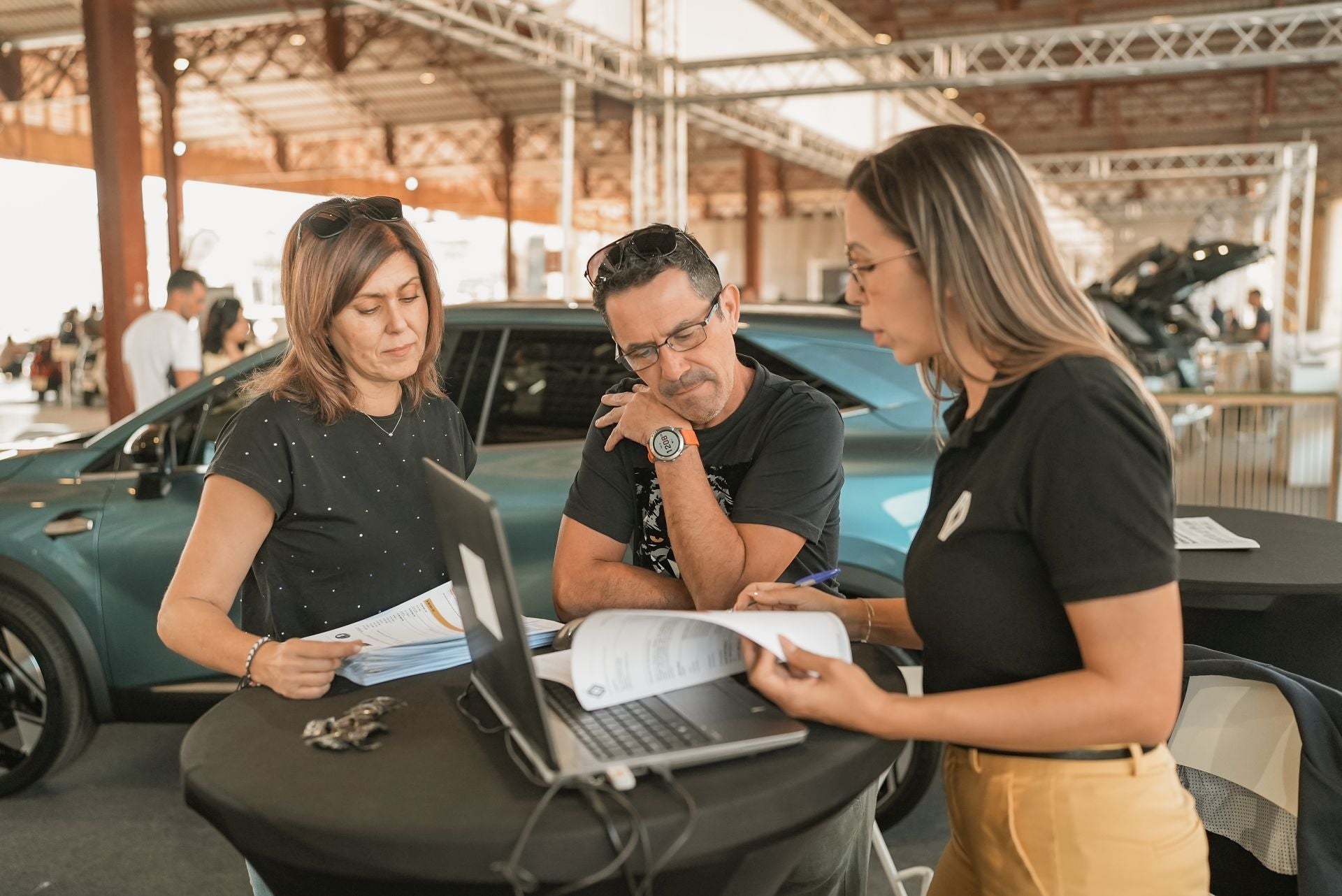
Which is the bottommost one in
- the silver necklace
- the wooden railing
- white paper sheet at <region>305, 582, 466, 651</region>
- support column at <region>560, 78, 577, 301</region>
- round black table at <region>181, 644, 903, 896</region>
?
the wooden railing

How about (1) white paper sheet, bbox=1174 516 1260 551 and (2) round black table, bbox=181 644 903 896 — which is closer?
(2) round black table, bbox=181 644 903 896

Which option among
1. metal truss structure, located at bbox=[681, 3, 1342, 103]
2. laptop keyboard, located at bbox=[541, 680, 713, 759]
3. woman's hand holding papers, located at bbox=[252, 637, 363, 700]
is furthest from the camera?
metal truss structure, located at bbox=[681, 3, 1342, 103]

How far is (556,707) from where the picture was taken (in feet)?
4.15

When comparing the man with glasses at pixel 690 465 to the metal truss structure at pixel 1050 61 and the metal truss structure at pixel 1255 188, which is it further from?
the metal truss structure at pixel 1255 188

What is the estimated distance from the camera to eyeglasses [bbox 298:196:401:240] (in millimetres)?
1682

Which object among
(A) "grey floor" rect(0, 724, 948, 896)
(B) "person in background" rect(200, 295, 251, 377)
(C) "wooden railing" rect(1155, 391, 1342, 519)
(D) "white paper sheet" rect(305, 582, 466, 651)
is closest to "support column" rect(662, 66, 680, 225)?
(B) "person in background" rect(200, 295, 251, 377)

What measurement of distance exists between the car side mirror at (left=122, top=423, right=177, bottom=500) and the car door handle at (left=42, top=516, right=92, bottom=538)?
0.18 meters

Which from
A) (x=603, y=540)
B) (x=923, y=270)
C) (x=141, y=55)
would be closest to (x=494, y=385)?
(x=603, y=540)

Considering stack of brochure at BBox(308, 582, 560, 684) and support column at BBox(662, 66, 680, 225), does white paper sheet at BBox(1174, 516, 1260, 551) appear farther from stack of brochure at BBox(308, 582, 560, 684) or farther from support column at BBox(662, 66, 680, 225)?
support column at BBox(662, 66, 680, 225)

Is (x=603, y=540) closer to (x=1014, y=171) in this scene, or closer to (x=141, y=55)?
(x=1014, y=171)

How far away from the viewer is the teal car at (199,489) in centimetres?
312

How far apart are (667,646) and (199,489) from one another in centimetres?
238

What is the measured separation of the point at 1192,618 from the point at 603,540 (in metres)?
1.52

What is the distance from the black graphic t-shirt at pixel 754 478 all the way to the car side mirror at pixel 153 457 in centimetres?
177
